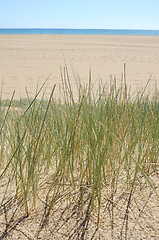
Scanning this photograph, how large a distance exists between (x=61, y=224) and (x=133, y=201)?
0.39 m

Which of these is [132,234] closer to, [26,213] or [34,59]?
[26,213]

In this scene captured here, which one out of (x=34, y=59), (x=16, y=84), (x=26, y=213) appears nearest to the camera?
(x=26, y=213)

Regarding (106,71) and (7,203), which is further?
(106,71)

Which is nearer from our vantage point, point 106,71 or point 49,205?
point 49,205

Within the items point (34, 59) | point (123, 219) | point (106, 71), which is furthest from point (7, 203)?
point (34, 59)

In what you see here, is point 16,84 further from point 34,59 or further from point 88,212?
point 88,212

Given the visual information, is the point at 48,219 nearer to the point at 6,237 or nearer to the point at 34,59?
the point at 6,237

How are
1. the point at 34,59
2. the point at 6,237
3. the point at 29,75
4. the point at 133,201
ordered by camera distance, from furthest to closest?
the point at 34,59 < the point at 29,75 < the point at 133,201 < the point at 6,237

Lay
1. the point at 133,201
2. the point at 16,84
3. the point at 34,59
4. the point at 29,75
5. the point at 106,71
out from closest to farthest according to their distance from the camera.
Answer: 1. the point at 133,201
2. the point at 16,84
3. the point at 29,75
4. the point at 106,71
5. the point at 34,59

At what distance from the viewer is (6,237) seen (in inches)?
49.0

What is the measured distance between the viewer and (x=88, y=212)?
1.38 metres

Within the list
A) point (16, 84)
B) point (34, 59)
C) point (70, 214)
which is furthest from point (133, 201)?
point (34, 59)

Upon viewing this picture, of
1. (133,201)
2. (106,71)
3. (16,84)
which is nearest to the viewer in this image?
(133,201)

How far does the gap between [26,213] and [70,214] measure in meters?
0.21
